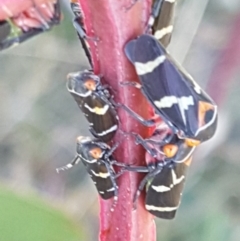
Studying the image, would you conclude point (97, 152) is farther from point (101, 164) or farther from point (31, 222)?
point (31, 222)

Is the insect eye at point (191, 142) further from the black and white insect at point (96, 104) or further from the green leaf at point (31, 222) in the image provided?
the green leaf at point (31, 222)

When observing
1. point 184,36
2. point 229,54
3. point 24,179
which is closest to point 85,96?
point 229,54

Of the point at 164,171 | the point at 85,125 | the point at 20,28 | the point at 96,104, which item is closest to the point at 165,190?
the point at 164,171

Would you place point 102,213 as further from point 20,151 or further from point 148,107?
point 20,151

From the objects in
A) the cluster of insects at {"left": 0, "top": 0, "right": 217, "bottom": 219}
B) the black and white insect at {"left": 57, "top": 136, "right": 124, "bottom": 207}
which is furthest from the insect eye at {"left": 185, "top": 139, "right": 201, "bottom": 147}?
the black and white insect at {"left": 57, "top": 136, "right": 124, "bottom": 207}

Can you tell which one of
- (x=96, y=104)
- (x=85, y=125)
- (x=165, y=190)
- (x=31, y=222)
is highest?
(x=96, y=104)

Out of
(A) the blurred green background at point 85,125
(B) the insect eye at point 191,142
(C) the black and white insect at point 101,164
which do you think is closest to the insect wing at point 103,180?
(C) the black and white insect at point 101,164
